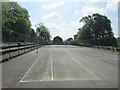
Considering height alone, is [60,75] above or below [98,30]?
below

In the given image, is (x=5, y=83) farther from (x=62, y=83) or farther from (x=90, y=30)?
(x=90, y=30)

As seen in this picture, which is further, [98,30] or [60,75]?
[98,30]

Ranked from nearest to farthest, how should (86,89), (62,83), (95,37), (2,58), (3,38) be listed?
(86,89) → (62,83) → (2,58) → (3,38) → (95,37)

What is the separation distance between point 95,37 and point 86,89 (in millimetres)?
111848

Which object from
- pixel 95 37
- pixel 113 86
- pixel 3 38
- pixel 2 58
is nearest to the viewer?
pixel 113 86

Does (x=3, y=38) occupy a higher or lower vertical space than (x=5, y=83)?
higher

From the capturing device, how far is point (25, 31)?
3514 inches

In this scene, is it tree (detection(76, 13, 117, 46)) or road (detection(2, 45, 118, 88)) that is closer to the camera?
road (detection(2, 45, 118, 88))

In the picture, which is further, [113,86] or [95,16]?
[95,16]

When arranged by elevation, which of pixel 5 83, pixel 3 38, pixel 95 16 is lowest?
pixel 5 83

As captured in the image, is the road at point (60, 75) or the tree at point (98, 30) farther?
the tree at point (98, 30)

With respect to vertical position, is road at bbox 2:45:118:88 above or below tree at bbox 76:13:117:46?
below

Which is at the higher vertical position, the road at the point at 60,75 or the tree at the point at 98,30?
the tree at the point at 98,30

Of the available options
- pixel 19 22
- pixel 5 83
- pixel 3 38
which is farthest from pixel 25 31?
pixel 5 83
